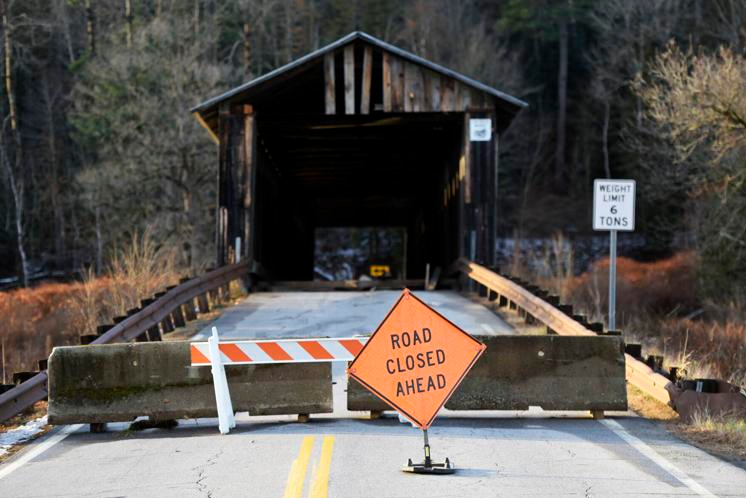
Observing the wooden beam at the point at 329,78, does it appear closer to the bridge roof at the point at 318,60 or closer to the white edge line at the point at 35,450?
the bridge roof at the point at 318,60

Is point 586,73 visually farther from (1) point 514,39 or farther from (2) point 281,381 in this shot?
(2) point 281,381

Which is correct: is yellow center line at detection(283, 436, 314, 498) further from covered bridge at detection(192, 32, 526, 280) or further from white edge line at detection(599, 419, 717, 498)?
covered bridge at detection(192, 32, 526, 280)

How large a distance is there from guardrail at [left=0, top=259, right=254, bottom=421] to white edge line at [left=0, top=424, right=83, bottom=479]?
50 cm

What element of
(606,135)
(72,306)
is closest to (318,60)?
(72,306)

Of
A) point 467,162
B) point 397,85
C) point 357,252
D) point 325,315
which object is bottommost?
point 357,252

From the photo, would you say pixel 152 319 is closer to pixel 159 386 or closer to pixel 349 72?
pixel 159 386

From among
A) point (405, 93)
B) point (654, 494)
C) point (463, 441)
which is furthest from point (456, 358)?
point (405, 93)

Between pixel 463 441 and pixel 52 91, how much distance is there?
161ft

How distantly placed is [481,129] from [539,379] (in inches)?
445

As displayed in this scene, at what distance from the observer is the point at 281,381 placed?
8859mm

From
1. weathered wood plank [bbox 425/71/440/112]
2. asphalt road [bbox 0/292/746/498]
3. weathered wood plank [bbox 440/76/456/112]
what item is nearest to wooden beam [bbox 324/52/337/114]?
weathered wood plank [bbox 425/71/440/112]

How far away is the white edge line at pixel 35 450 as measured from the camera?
23.5 feet

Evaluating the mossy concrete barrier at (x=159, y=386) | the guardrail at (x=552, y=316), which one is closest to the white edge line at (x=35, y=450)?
the mossy concrete barrier at (x=159, y=386)

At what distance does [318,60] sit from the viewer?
1942cm
